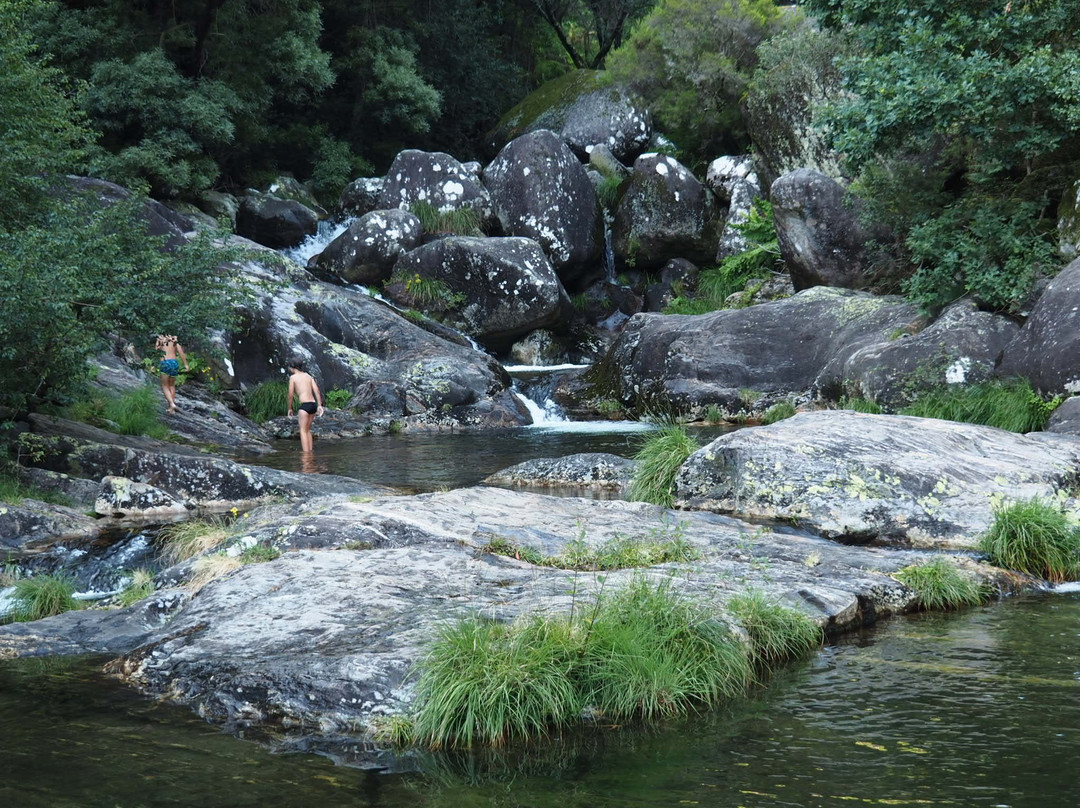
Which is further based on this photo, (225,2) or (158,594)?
(225,2)

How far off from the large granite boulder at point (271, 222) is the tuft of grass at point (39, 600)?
21025 mm

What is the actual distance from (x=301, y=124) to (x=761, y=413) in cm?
2028

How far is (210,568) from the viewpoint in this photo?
7086 mm

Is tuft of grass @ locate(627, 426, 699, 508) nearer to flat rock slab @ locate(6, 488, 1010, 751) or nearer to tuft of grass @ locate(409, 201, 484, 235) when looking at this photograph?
flat rock slab @ locate(6, 488, 1010, 751)

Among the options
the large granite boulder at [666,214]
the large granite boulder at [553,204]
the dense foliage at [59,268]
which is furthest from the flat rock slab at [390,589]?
the large granite boulder at [666,214]

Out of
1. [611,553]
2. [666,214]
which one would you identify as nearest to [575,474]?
[611,553]

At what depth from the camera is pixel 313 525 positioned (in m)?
7.53

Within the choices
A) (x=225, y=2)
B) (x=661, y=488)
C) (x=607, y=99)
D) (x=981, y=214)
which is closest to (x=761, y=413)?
(x=981, y=214)

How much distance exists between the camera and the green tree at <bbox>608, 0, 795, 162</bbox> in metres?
28.7

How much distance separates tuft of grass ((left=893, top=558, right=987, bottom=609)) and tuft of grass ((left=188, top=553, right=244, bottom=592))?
15.4 ft

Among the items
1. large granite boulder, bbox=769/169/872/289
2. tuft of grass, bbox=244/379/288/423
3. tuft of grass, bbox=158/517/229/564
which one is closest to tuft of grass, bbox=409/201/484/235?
tuft of grass, bbox=244/379/288/423

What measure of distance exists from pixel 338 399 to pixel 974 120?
12.2m

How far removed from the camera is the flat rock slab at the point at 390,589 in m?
5.07

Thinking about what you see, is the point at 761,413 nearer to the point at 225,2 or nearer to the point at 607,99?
the point at 607,99
